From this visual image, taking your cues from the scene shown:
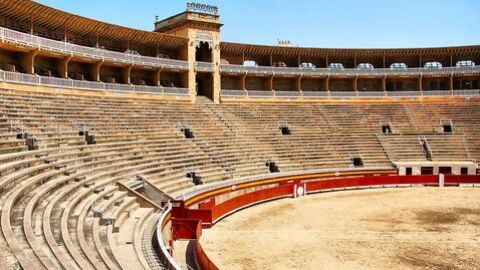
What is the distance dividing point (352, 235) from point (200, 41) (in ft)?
90.6

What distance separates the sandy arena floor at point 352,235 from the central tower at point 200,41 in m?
17.8

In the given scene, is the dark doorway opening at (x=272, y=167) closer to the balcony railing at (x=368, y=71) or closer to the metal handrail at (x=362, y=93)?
the metal handrail at (x=362, y=93)

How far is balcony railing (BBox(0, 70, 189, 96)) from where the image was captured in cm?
2739

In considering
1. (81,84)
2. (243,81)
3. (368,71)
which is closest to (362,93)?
(368,71)

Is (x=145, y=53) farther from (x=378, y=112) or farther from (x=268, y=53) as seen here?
(x=378, y=112)

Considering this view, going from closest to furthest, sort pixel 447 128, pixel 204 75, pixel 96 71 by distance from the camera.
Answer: pixel 96 71 < pixel 204 75 < pixel 447 128

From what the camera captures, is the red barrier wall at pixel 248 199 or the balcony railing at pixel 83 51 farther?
the balcony railing at pixel 83 51

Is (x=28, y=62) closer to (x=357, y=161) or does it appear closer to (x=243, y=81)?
(x=243, y=81)

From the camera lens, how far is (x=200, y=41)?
43.3 metres

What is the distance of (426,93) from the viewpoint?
50.7 m

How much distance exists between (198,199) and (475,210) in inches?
640

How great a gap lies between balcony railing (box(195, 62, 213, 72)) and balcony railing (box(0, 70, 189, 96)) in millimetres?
2530

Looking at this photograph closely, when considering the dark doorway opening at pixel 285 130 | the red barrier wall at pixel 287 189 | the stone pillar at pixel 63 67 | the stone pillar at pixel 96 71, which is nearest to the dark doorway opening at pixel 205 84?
the dark doorway opening at pixel 285 130

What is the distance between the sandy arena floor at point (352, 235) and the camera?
1698 centimetres
